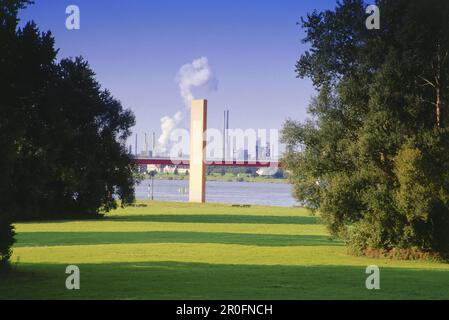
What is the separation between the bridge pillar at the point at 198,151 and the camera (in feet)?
348

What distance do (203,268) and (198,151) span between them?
8259 centimetres

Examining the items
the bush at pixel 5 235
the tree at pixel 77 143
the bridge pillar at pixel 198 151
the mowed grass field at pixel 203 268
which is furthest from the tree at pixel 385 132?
the bridge pillar at pixel 198 151

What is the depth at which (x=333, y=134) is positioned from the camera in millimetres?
34000

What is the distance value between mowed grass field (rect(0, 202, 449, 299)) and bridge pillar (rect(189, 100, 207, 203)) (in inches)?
2348

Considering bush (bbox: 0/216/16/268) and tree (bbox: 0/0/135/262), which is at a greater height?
tree (bbox: 0/0/135/262)

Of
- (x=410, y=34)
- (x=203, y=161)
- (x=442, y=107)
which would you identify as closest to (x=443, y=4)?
(x=410, y=34)

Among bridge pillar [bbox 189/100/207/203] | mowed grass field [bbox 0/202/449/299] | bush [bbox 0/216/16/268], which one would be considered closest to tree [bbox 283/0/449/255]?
mowed grass field [bbox 0/202/449/299]

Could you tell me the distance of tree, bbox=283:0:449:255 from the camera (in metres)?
31.0

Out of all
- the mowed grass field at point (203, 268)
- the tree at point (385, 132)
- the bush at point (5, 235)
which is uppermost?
the tree at point (385, 132)

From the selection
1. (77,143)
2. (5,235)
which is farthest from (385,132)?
(77,143)

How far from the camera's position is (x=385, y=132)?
3216 cm

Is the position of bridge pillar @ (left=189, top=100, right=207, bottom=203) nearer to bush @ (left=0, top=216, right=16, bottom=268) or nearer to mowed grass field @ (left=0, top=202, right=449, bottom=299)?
mowed grass field @ (left=0, top=202, right=449, bottom=299)

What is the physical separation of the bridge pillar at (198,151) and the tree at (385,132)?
70981 millimetres

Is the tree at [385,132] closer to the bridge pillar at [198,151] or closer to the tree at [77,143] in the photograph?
the tree at [77,143]
